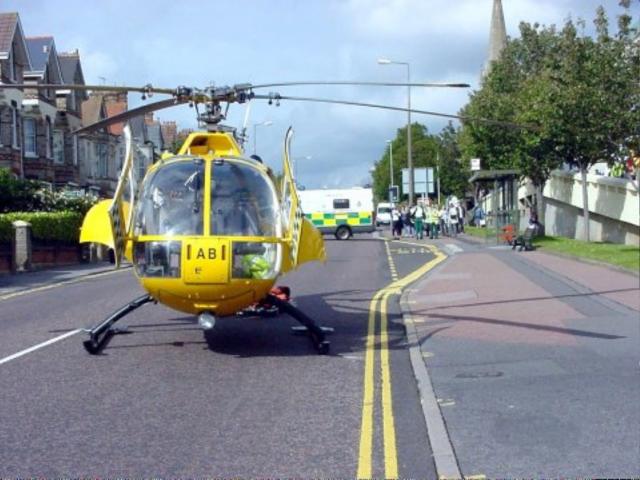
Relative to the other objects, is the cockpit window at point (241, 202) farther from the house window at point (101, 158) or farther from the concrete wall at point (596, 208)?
the house window at point (101, 158)

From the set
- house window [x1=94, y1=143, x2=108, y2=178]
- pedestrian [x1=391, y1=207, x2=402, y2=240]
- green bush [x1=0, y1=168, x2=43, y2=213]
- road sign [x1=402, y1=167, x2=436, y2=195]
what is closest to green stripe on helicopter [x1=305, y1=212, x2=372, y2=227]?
pedestrian [x1=391, y1=207, x2=402, y2=240]

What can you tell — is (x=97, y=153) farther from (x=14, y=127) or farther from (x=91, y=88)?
(x=91, y=88)

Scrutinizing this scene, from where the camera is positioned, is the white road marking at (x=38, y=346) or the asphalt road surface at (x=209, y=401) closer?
the asphalt road surface at (x=209, y=401)

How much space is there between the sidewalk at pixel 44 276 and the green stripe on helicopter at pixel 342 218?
52.7ft

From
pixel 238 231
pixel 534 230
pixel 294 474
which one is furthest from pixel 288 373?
pixel 534 230

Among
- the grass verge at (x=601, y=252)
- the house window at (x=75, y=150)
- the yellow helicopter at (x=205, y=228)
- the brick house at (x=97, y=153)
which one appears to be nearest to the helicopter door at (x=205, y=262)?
the yellow helicopter at (x=205, y=228)

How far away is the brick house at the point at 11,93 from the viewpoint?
41.9m

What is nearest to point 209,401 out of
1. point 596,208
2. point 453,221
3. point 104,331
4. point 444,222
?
point 104,331

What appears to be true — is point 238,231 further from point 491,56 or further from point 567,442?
point 491,56

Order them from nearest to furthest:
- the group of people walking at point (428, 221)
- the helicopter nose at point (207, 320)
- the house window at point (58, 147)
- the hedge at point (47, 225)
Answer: the helicopter nose at point (207, 320) < the hedge at point (47, 225) < the group of people walking at point (428, 221) < the house window at point (58, 147)

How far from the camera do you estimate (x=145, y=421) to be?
26.8 ft

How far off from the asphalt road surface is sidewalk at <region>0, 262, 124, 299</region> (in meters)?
→ 8.59

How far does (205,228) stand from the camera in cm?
1086

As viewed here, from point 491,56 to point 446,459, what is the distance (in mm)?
68322
